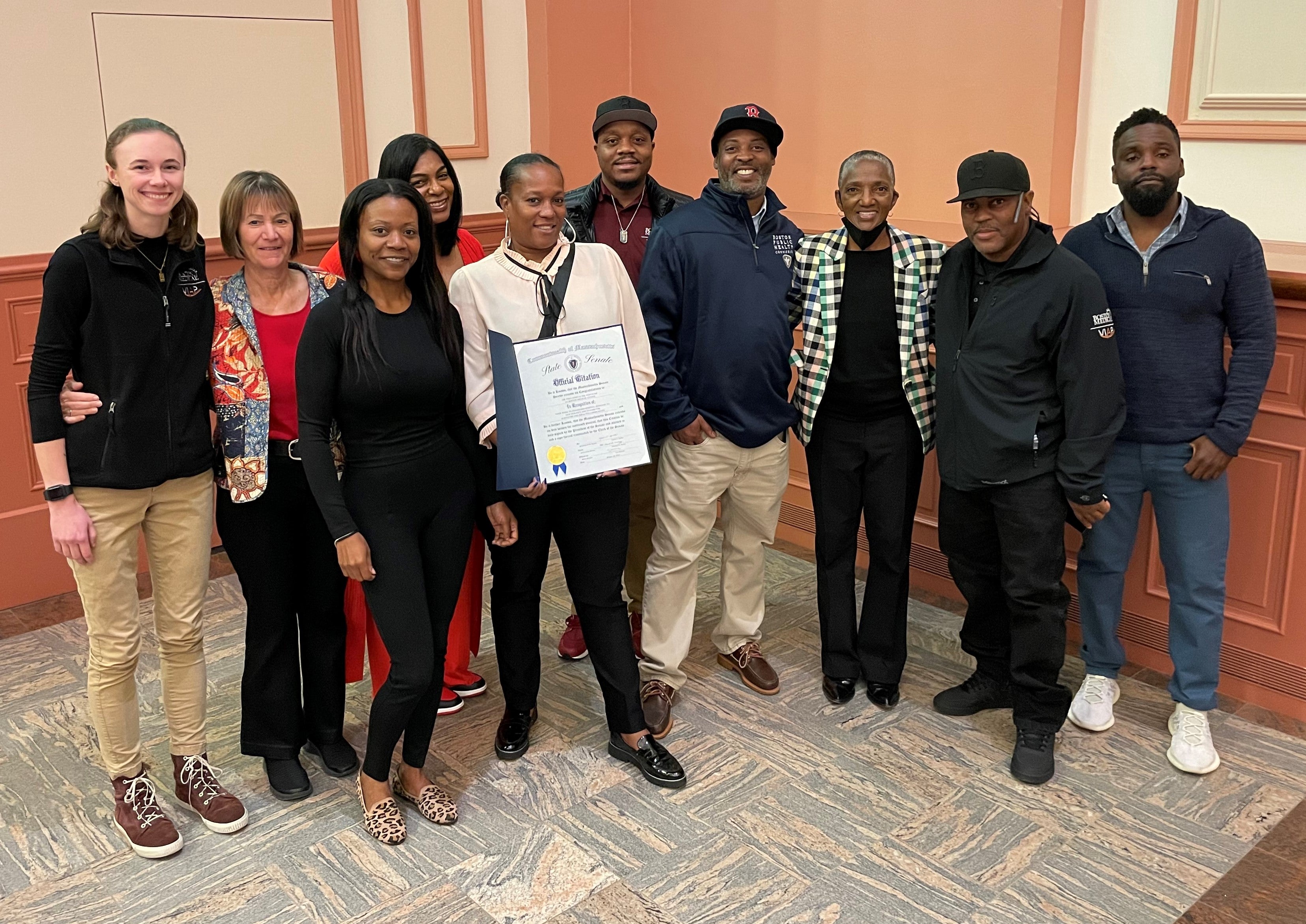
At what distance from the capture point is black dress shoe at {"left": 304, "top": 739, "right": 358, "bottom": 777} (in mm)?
3148

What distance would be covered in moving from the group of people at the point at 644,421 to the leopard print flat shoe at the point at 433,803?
0.04 ft

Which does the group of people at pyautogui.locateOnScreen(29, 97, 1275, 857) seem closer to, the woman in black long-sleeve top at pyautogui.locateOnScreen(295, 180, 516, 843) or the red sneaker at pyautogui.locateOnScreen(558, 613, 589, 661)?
the woman in black long-sleeve top at pyautogui.locateOnScreen(295, 180, 516, 843)

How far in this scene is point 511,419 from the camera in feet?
9.08

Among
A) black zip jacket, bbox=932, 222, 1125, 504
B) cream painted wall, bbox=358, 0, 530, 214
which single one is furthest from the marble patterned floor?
cream painted wall, bbox=358, 0, 530, 214

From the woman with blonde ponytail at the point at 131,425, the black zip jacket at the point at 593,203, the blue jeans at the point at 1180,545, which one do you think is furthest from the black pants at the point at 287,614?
the blue jeans at the point at 1180,545

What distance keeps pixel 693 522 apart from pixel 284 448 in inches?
46.1

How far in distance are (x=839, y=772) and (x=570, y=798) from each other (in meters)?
0.73

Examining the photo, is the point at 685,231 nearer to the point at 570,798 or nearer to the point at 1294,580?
A: the point at 570,798

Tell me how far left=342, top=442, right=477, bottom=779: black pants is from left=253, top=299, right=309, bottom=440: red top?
0.76ft

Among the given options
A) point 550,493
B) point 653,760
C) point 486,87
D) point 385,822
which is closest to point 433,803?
point 385,822

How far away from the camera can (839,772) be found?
317cm

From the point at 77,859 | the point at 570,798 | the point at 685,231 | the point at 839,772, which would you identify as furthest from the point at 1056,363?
the point at 77,859

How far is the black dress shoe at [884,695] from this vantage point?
350 cm

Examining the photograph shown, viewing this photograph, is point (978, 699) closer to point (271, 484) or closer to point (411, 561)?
point (411, 561)
